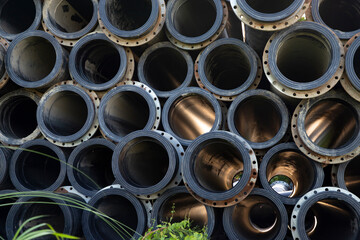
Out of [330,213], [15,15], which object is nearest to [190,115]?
[330,213]

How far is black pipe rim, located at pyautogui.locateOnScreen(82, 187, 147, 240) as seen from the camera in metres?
3.03

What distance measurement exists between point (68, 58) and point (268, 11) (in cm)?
250

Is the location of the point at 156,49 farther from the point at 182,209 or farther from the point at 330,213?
the point at 330,213

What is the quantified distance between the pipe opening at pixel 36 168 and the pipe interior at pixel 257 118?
7.35 feet

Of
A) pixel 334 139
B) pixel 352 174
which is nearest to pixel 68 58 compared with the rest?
pixel 334 139

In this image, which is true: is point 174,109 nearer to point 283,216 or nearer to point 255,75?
point 255,75

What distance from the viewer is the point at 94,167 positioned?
4008 mm

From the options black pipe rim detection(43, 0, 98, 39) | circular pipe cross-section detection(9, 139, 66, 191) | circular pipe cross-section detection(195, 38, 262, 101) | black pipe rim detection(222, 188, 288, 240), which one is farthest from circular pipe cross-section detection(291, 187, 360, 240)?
black pipe rim detection(43, 0, 98, 39)

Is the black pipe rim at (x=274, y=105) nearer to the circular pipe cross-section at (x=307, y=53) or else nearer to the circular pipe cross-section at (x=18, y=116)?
the circular pipe cross-section at (x=307, y=53)

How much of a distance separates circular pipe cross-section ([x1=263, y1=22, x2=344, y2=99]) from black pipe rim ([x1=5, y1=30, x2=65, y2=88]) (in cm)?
228

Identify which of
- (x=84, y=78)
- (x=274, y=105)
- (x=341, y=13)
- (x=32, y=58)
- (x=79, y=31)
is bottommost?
(x=274, y=105)

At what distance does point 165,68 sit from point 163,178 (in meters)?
1.85

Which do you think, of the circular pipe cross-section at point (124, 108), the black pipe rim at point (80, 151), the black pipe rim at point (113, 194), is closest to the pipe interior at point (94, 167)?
the black pipe rim at point (80, 151)

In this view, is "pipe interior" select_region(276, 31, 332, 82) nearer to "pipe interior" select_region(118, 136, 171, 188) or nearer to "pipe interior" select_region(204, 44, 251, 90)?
"pipe interior" select_region(204, 44, 251, 90)
